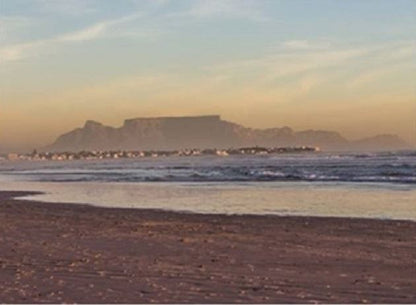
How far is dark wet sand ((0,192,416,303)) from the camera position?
9336 mm

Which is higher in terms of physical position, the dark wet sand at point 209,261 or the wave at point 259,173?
the wave at point 259,173

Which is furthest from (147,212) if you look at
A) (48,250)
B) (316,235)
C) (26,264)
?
(26,264)

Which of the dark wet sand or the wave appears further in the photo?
the wave

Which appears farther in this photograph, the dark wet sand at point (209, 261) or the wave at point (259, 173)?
the wave at point (259, 173)

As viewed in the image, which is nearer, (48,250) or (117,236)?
(48,250)

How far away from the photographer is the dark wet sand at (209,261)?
9336mm

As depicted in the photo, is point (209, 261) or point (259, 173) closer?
point (209, 261)

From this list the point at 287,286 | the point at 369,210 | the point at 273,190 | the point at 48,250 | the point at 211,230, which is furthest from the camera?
the point at 273,190

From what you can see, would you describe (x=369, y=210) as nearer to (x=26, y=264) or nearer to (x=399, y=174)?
(x=26, y=264)

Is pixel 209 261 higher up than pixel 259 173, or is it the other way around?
pixel 259 173

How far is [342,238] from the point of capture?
15.8 metres

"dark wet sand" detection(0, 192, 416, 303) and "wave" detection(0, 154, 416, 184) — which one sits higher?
"wave" detection(0, 154, 416, 184)

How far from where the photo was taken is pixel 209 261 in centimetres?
1216

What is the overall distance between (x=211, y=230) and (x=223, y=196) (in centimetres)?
1486
